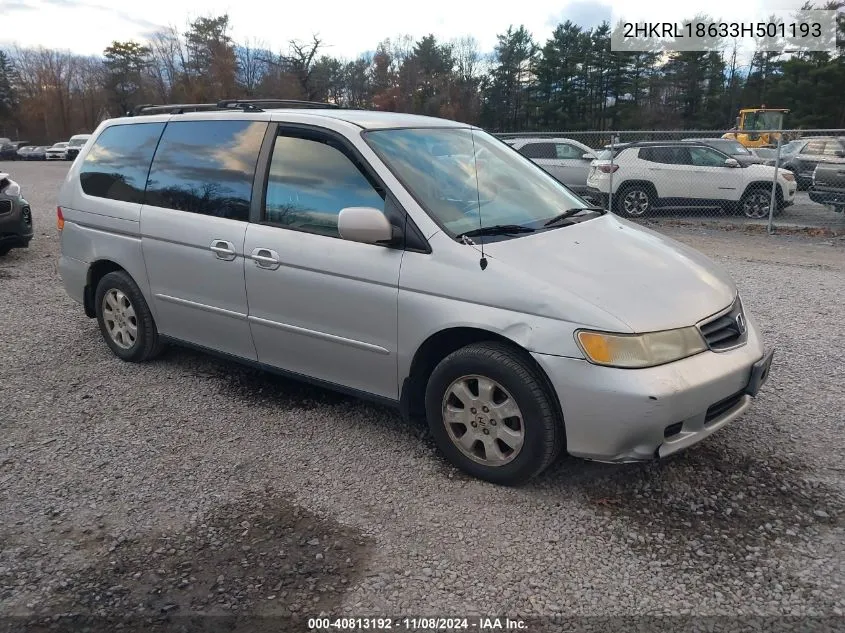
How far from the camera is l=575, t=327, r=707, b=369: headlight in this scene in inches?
117

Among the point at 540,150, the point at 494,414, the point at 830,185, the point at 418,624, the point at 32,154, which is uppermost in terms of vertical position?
the point at 32,154

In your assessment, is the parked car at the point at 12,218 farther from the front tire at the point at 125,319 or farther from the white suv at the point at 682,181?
the white suv at the point at 682,181

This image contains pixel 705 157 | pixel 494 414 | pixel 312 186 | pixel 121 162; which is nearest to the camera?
pixel 494 414

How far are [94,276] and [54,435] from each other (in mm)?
1621

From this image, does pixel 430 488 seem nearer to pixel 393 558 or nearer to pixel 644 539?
pixel 393 558

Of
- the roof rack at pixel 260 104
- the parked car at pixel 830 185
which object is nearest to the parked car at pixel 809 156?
the parked car at pixel 830 185

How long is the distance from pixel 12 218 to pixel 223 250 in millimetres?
6513

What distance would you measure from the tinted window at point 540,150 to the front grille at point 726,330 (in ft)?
42.5

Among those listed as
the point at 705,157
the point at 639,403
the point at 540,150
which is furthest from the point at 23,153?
the point at 639,403

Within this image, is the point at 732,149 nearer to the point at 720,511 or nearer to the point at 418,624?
the point at 720,511

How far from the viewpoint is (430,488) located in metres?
3.44

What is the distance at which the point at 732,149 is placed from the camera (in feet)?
54.6

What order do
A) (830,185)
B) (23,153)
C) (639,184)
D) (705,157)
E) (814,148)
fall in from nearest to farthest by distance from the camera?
(830,185)
(705,157)
(639,184)
(814,148)
(23,153)

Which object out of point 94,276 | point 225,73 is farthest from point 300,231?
point 225,73
